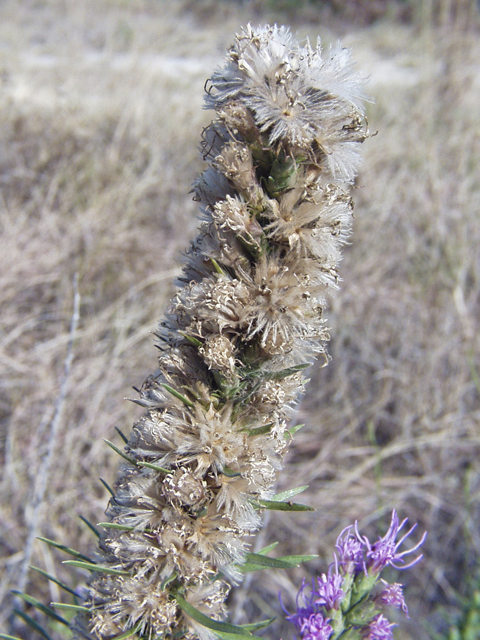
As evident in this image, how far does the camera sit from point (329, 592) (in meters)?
1.20

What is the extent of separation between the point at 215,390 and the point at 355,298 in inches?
147

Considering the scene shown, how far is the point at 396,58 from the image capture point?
978 cm

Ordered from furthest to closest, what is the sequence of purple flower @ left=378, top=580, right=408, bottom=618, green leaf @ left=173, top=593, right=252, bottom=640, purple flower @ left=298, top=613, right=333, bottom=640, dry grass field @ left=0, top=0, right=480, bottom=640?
dry grass field @ left=0, top=0, right=480, bottom=640 → purple flower @ left=378, top=580, right=408, bottom=618 → purple flower @ left=298, top=613, right=333, bottom=640 → green leaf @ left=173, top=593, right=252, bottom=640

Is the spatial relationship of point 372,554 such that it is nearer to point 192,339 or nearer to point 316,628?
point 316,628

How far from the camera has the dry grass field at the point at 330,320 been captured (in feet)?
11.3


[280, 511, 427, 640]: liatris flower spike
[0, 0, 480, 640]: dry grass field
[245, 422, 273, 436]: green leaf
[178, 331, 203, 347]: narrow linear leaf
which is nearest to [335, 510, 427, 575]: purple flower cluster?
[280, 511, 427, 640]: liatris flower spike

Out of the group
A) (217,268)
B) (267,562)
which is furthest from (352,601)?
(217,268)

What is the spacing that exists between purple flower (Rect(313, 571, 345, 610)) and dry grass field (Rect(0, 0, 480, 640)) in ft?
3.79

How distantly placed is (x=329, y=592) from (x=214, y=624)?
0.37m

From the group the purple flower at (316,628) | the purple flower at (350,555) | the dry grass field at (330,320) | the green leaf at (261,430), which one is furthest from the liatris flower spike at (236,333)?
the dry grass field at (330,320)

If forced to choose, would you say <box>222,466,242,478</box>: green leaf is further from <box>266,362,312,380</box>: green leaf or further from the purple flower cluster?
the purple flower cluster

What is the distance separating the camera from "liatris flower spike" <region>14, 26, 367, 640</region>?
98 centimetres

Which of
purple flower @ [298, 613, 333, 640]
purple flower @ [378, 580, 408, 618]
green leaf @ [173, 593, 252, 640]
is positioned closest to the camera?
green leaf @ [173, 593, 252, 640]

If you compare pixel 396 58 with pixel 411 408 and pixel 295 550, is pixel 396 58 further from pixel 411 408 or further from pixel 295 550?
pixel 295 550
